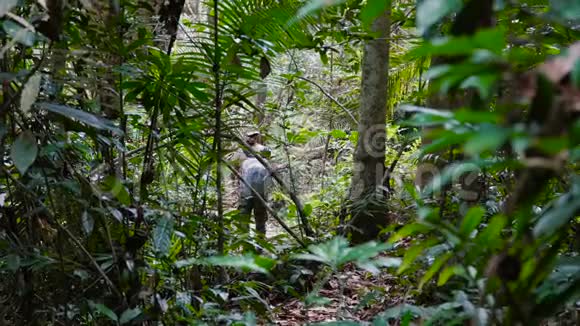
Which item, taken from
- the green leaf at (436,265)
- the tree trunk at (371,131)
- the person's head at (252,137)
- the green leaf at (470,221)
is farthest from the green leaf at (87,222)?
the person's head at (252,137)

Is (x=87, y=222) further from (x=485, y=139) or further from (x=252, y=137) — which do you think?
(x=252, y=137)

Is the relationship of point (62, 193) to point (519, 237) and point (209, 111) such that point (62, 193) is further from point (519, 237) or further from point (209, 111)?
point (519, 237)

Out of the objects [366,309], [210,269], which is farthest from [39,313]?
[366,309]

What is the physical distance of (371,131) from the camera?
4.57m

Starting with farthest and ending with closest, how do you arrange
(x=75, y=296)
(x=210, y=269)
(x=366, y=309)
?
(x=210, y=269) → (x=366, y=309) → (x=75, y=296)

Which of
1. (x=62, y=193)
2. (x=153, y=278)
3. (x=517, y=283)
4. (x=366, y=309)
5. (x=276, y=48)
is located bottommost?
(x=366, y=309)

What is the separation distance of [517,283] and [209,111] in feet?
6.34

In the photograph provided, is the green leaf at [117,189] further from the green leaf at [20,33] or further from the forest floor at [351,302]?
the forest floor at [351,302]

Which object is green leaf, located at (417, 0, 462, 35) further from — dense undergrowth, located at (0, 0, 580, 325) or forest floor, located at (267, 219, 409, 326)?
forest floor, located at (267, 219, 409, 326)

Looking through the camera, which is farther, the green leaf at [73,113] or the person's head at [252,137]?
the person's head at [252,137]

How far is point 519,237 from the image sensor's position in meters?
0.77

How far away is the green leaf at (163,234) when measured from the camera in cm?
186

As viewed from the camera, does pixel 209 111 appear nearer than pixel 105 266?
No

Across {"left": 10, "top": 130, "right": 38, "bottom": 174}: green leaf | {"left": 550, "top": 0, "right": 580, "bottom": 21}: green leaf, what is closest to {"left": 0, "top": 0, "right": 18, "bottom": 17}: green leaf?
{"left": 10, "top": 130, "right": 38, "bottom": 174}: green leaf
